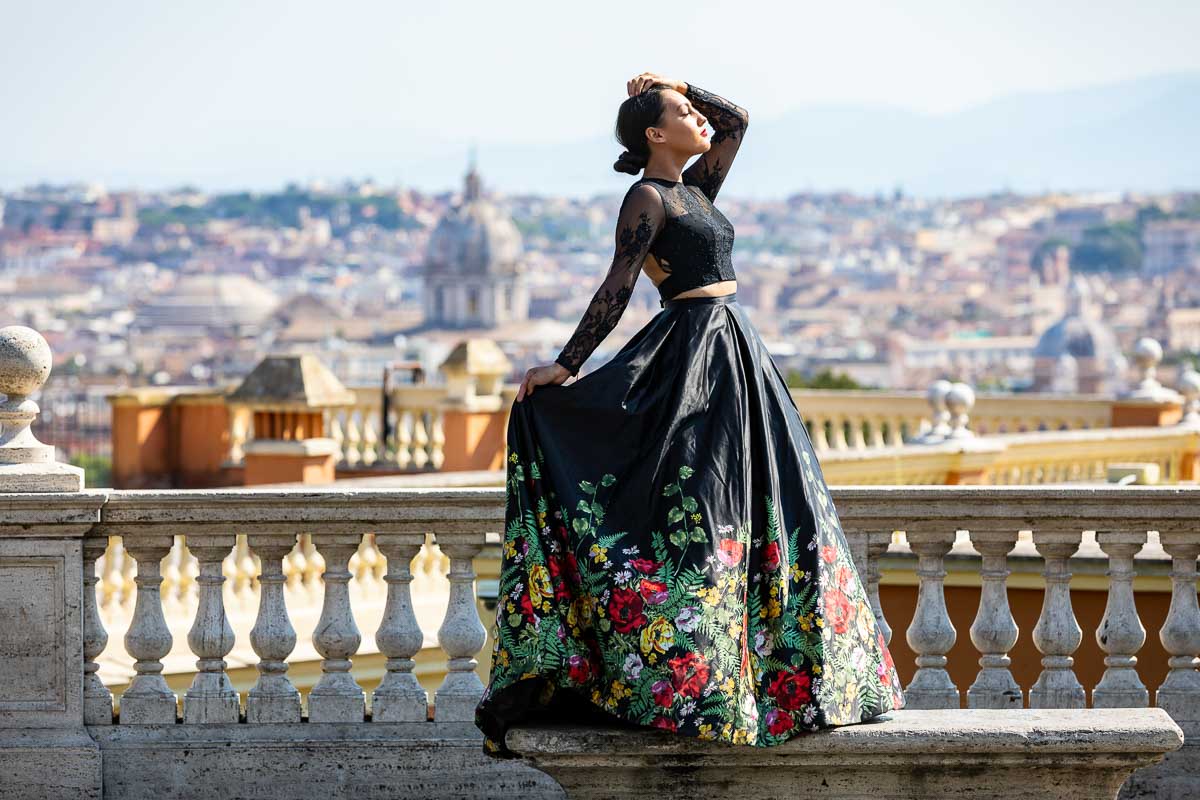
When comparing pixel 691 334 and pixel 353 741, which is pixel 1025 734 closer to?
pixel 691 334

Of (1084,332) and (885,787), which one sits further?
(1084,332)

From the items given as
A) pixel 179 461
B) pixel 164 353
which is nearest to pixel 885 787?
pixel 179 461

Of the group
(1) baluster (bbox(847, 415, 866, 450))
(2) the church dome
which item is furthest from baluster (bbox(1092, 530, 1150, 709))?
(2) the church dome

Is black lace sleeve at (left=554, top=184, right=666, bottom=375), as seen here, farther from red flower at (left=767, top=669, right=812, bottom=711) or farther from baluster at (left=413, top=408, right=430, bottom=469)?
baluster at (left=413, top=408, right=430, bottom=469)

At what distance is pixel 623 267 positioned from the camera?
4.13 m

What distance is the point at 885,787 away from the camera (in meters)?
4.22

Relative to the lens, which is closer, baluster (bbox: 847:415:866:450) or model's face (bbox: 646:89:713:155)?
model's face (bbox: 646:89:713:155)

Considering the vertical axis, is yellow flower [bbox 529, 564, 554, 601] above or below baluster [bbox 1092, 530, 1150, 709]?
above

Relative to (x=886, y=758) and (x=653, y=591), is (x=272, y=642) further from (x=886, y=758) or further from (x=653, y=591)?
(x=886, y=758)

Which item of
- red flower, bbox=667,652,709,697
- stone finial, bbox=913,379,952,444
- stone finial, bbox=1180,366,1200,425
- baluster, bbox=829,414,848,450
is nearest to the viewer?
red flower, bbox=667,652,709,697

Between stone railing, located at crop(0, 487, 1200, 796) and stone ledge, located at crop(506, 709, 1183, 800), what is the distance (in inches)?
26.7

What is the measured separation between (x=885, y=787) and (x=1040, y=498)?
3.21 feet

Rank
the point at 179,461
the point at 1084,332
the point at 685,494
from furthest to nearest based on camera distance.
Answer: the point at 1084,332 < the point at 179,461 < the point at 685,494

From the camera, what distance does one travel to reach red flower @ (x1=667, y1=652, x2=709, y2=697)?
3.98m
